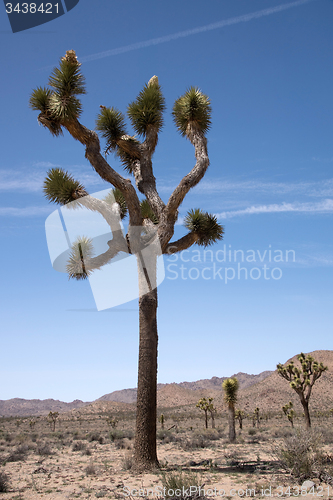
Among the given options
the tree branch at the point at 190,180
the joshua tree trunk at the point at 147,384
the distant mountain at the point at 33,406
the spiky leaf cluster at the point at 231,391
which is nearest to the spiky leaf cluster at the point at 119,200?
the tree branch at the point at 190,180

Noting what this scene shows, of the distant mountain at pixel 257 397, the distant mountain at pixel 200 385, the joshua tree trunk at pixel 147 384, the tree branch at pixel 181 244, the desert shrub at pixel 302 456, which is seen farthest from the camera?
the distant mountain at pixel 200 385

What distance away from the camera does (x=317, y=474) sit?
6.97 metres

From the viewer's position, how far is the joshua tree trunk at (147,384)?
821 cm

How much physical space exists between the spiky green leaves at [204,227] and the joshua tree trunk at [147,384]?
8.32 ft

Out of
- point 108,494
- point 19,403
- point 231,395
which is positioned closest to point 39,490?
point 108,494

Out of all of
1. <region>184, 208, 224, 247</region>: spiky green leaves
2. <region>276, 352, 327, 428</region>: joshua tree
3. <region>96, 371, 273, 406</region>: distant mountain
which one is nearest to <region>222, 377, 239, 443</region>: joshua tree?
<region>276, 352, 327, 428</region>: joshua tree

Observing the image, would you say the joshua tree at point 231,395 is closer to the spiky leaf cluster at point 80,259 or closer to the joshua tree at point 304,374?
the joshua tree at point 304,374

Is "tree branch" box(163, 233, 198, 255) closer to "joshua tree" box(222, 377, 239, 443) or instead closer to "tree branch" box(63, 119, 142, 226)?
"tree branch" box(63, 119, 142, 226)

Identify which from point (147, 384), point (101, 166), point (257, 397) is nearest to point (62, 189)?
point (101, 166)

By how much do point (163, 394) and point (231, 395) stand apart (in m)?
73.8

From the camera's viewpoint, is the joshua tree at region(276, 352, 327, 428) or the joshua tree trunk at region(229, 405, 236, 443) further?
the joshua tree trunk at region(229, 405, 236, 443)

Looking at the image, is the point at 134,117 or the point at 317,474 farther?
the point at 134,117

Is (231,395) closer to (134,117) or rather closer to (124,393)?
(134,117)

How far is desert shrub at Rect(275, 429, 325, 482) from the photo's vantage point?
7.03 meters
